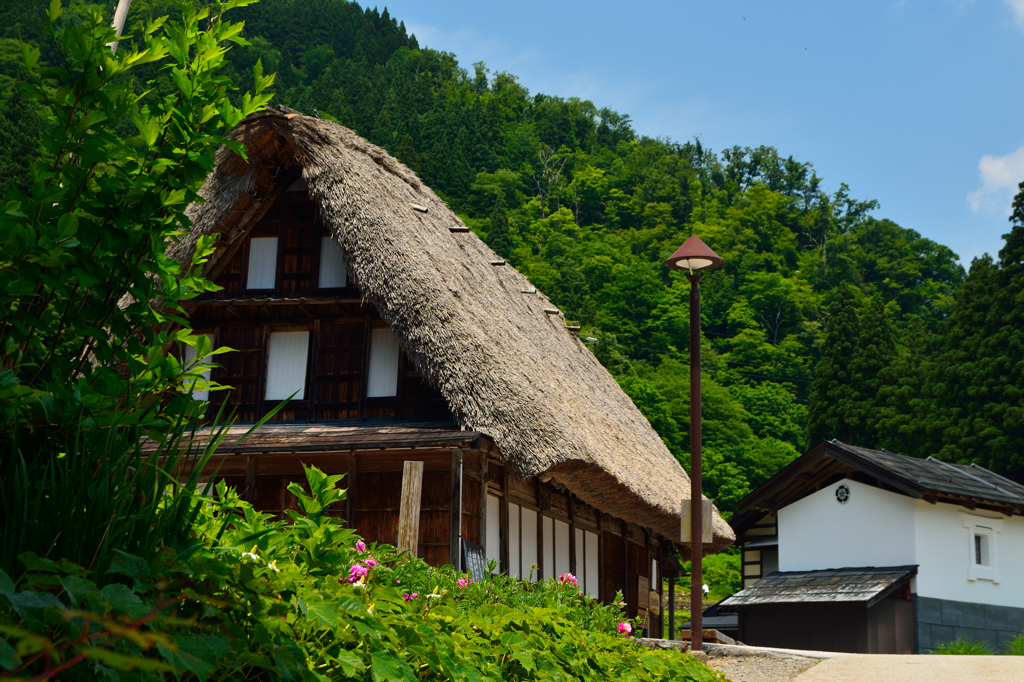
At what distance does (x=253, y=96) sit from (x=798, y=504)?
23.2 meters

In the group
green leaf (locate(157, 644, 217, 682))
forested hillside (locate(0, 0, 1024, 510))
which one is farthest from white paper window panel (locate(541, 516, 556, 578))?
forested hillside (locate(0, 0, 1024, 510))

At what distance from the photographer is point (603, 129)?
219 ft

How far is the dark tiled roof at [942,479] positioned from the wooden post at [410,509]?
1556cm

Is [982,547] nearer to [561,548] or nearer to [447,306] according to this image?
[561,548]

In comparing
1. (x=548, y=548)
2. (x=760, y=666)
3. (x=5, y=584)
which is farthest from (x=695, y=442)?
(x=5, y=584)

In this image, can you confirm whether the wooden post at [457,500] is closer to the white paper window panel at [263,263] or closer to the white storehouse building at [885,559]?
the white paper window panel at [263,263]

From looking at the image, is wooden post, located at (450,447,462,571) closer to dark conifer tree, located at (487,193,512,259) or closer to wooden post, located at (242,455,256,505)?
wooden post, located at (242,455,256,505)

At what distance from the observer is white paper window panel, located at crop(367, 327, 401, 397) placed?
1280cm

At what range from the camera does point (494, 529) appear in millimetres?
12797

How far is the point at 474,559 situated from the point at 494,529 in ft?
3.94

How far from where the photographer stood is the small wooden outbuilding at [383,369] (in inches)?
456

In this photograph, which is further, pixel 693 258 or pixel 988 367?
pixel 988 367

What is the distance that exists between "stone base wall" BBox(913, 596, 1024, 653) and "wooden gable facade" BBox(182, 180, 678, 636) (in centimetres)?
1105

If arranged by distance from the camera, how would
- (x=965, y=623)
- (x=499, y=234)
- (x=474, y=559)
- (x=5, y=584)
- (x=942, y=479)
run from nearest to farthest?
(x=5, y=584) < (x=474, y=559) < (x=965, y=623) < (x=942, y=479) < (x=499, y=234)
